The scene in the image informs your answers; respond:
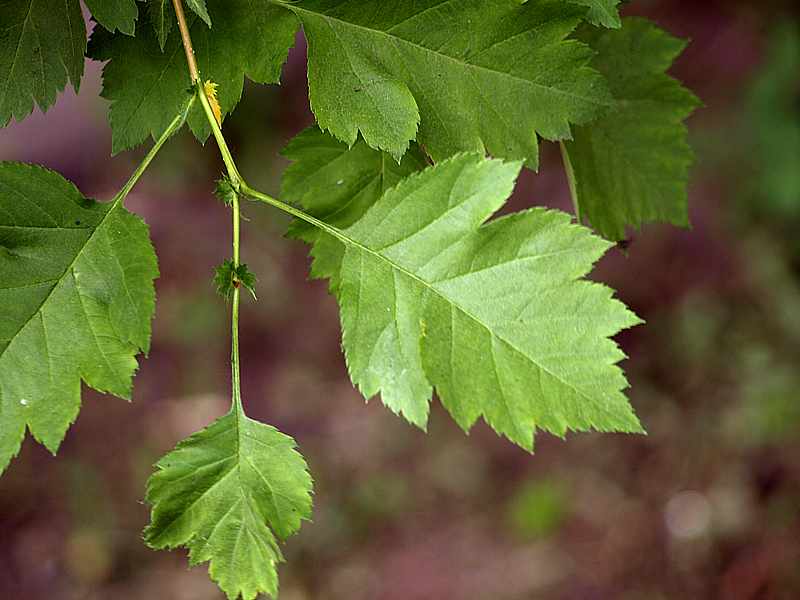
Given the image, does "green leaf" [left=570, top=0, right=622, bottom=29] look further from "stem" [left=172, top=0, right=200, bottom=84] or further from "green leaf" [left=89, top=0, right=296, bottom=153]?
"stem" [left=172, top=0, right=200, bottom=84]

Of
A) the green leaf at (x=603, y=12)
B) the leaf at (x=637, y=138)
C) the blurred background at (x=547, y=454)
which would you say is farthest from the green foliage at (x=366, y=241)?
the blurred background at (x=547, y=454)

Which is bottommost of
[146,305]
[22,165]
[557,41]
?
[146,305]

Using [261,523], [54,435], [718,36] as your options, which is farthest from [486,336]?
[718,36]

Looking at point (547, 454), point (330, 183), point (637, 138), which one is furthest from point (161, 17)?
point (547, 454)

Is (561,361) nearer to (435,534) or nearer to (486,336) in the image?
(486,336)

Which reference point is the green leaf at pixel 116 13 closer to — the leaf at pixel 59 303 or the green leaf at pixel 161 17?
the green leaf at pixel 161 17

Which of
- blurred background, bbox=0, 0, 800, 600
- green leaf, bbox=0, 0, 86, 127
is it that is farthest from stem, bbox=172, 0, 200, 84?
blurred background, bbox=0, 0, 800, 600

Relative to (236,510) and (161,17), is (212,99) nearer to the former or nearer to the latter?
(161,17)
